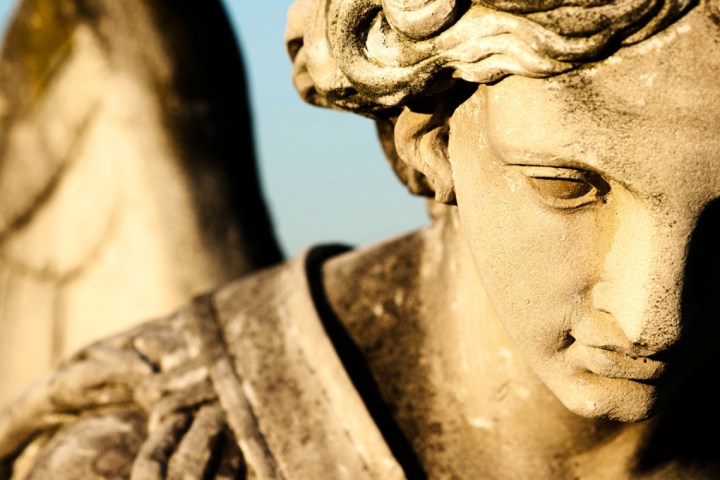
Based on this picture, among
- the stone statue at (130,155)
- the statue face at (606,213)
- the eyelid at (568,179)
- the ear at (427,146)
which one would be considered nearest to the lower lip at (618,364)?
the statue face at (606,213)

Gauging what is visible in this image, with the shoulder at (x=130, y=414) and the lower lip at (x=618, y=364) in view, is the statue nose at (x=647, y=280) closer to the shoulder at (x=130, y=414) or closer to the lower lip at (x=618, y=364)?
the lower lip at (x=618, y=364)

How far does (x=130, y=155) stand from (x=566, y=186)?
8.76ft

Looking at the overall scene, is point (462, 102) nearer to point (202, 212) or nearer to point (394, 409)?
point (394, 409)

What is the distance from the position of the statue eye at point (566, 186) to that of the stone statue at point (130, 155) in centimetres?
245

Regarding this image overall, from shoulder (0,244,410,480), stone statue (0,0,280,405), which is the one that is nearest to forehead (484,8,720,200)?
shoulder (0,244,410,480)

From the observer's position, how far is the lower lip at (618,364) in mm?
1676

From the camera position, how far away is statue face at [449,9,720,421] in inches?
58.1

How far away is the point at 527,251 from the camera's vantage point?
1666 millimetres

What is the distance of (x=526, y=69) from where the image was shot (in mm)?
1525

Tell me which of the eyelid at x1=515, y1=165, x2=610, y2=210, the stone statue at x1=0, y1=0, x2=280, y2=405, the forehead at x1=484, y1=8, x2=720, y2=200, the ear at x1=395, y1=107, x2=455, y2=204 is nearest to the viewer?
the forehead at x1=484, y1=8, x2=720, y2=200

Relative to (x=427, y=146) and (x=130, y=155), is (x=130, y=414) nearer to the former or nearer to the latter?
(x=427, y=146)

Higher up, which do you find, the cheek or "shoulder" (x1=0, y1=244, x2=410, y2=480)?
the cheek

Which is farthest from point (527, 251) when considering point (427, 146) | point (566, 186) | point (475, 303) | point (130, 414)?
point (130, 414)

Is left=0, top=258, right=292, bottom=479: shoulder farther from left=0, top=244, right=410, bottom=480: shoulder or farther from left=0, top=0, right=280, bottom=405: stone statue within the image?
left=0, top=0, right=280, bottom=405: stone statue
